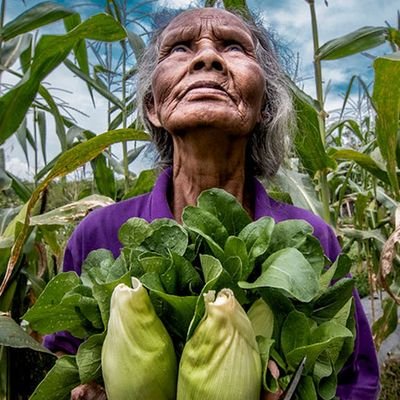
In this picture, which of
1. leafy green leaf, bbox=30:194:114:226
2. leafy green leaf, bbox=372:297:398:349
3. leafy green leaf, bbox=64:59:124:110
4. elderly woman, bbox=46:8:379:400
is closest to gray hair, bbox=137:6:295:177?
elderly woman, bbox=46:8:379:400

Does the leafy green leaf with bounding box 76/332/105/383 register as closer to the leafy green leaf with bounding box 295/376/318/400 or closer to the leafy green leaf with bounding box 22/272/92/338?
the leafy green leaf with bounding box 22/272/92/338

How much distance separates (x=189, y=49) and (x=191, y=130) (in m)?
0.17

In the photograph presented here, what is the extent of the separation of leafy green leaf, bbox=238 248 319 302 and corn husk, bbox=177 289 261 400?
0.14ft

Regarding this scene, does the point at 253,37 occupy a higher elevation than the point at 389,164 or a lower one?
higher

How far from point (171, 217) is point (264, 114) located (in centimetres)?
27

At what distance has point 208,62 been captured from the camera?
0.88m

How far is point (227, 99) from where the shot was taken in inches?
34.0

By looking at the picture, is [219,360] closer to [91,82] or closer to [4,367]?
[4,367]

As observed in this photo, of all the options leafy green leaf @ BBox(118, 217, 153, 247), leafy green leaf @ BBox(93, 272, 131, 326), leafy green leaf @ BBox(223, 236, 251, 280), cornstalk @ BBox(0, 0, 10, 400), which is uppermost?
leafy green leaf @ BBox(118, 217, 153, 247)

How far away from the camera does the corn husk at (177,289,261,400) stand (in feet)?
1.74

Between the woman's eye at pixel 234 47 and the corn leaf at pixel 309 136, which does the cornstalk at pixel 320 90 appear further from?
the woman's eye at pixel 234 47

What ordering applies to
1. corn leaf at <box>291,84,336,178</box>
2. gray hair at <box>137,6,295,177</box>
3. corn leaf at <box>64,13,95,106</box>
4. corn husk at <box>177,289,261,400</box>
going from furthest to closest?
1. corn leaf at <box>64,13,95,106</box>
2. corn leaf at <box>291,84,336,178</box>
3. gray hair at <box>137,6,295,177</box>
4. corn husk at <box>177,289,261,400</box>

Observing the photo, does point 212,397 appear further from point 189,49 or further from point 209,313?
point 189,49

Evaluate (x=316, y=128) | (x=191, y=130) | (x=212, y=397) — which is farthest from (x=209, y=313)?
(x=316, y=128)
